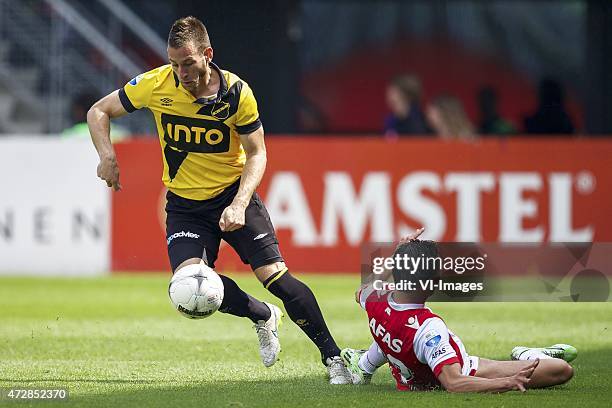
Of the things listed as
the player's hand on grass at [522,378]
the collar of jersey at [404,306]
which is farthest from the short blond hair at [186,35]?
the player's hand on grass at [522,378]

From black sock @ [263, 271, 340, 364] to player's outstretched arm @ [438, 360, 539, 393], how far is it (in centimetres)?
105

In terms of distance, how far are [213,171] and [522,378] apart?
2.43 metres

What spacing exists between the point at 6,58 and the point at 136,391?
15.0 metres

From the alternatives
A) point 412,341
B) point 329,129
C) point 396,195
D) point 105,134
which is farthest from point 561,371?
point 329,129

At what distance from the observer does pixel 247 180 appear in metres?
8.26

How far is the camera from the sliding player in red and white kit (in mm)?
7488

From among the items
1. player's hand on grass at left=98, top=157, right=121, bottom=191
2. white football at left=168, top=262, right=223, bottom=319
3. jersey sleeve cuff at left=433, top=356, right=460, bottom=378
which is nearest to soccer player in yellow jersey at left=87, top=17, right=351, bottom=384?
player's hand on grass at left=98, top=157, right=121, bottom=191

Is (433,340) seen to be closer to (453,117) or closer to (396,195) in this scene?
(396,195)

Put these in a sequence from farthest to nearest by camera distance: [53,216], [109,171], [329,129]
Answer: [329,129] → [53,216] → [109,171]

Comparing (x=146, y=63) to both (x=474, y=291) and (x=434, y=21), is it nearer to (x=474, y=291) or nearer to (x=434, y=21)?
(x=434, y=21)

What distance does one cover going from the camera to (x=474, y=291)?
10531mm

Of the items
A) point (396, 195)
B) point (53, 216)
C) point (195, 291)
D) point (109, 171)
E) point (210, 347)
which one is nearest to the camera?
point (195, 291)

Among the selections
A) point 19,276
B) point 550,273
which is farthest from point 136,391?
point 550,273

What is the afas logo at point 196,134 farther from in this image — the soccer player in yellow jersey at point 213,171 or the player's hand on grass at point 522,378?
the player's hand on grass at point 522,378
